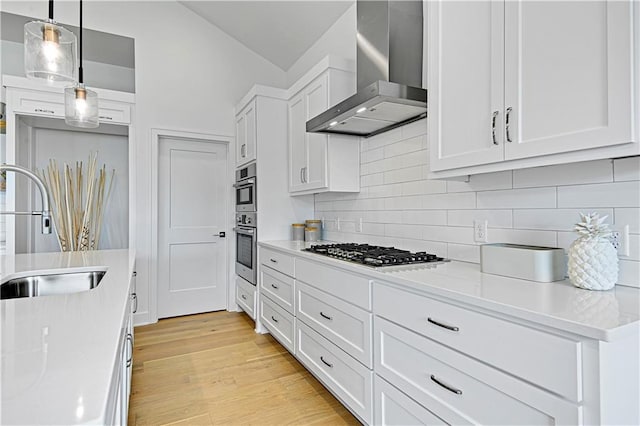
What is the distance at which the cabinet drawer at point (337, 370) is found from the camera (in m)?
1.81

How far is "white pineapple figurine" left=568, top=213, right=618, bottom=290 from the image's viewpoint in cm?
125

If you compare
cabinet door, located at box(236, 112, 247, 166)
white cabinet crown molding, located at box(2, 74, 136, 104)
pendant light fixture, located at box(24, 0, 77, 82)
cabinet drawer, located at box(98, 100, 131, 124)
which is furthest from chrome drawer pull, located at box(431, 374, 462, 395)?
cabinet drawer, located at box(98, 100, 131, 124)

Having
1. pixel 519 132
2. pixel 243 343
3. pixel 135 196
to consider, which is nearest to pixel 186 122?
pixel 135 196

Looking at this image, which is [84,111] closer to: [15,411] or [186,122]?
[186,122]

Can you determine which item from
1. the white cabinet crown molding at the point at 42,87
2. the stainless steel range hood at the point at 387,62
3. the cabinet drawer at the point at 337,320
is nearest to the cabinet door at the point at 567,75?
the stainless steel range hood at the point at 387,62

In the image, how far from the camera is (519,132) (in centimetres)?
137

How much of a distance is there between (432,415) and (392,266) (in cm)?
67

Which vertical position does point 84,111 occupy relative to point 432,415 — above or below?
above

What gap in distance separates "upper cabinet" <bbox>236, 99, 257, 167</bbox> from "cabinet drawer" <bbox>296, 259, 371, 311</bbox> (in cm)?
158

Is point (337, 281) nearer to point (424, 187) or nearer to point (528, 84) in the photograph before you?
point (424, 187)

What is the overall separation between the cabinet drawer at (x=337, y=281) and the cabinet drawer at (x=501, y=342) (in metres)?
0.27

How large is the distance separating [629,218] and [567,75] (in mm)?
588

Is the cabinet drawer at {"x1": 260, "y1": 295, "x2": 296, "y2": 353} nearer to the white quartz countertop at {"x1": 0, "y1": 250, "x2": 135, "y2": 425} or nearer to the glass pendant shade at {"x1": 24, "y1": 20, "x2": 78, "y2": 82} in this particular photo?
the white quartz countertop at {"x1": 0, "y1": 250, "x2": 135, "y2": 425}

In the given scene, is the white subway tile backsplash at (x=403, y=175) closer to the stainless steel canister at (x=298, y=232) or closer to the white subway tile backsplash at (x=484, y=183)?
the white subway tile backsplash at (x=484, y=183)
